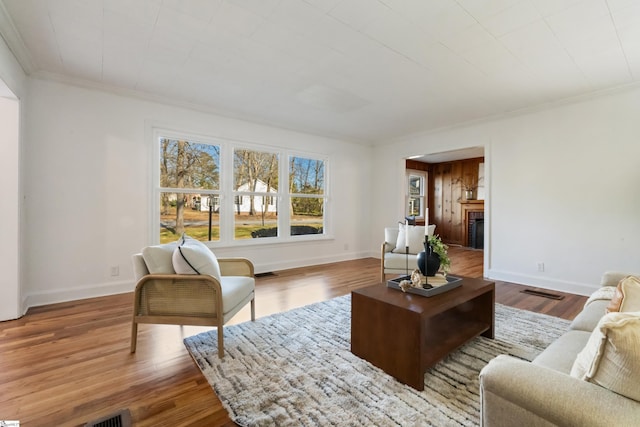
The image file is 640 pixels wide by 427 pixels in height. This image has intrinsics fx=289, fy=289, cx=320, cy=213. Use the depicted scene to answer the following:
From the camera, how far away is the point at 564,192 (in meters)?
3.74

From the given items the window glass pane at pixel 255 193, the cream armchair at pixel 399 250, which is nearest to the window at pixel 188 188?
the window glass pane at pixel 255 193

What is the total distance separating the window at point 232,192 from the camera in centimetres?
398

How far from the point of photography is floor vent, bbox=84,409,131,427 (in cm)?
140

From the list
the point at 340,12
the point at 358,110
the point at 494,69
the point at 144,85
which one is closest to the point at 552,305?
the point at 494,69

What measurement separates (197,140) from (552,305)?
4867 millimetres

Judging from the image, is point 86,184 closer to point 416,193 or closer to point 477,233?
point 416,193

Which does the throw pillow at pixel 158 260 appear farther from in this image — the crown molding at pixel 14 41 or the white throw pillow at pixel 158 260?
the crown molding at pixel 14 41

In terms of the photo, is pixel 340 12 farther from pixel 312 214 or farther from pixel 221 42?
pixel 312 214

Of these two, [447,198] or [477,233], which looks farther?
[447,198]

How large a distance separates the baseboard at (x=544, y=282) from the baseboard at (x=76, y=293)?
5.07 metres

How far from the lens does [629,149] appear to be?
3293mm

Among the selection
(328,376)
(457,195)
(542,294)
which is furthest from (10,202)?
(457,195)

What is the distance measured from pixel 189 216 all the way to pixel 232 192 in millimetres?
709

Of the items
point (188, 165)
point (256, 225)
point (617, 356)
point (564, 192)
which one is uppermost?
point (188, 165)
